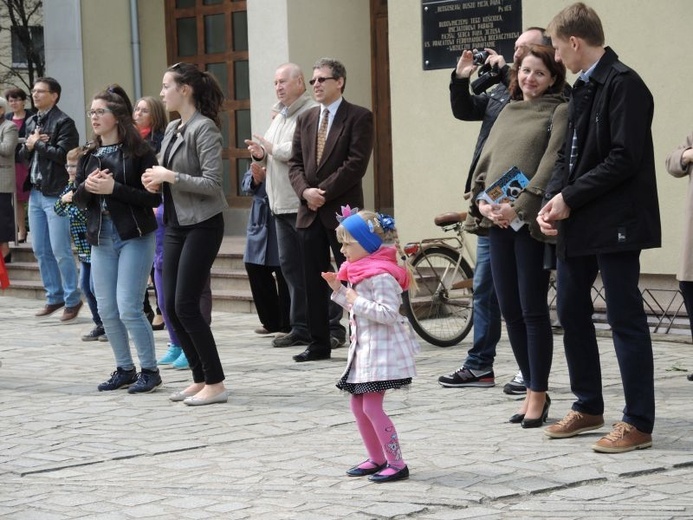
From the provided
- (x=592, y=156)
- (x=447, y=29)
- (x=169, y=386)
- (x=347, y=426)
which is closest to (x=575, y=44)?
(x=592, y=156)

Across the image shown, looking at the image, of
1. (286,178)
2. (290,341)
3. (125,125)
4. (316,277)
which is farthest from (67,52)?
(125,125)

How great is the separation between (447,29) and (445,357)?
3878mm

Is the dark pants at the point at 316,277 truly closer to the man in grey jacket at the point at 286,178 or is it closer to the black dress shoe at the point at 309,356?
the black dress shoe at the point at 309,356

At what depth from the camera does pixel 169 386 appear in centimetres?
887

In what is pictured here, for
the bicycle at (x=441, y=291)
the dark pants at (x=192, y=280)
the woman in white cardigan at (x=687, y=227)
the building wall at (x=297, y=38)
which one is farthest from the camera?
the building wall at (x=297, y=38)

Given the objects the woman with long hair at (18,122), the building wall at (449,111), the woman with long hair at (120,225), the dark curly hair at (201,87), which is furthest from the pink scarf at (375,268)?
the woman with long hair at (18,122)

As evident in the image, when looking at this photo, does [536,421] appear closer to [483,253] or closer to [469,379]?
[469,379]

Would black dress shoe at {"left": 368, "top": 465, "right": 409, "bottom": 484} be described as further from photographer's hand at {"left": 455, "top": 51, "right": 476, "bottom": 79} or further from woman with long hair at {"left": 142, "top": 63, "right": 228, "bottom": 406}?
photographer's hand at {"left": 455, "top": 51, "right": 476, "bottom": 79}

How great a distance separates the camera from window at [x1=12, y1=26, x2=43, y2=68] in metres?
26.6

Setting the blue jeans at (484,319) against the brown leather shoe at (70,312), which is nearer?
the blue jeans at (484,319)

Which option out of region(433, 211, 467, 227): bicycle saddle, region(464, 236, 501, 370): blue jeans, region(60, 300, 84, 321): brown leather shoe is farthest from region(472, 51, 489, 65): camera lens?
region(60, 300, 84, 321): brown leather shoe

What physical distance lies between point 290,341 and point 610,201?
15.6 feet

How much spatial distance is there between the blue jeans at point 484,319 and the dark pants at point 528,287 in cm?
114

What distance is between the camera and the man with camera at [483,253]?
8211 mm
